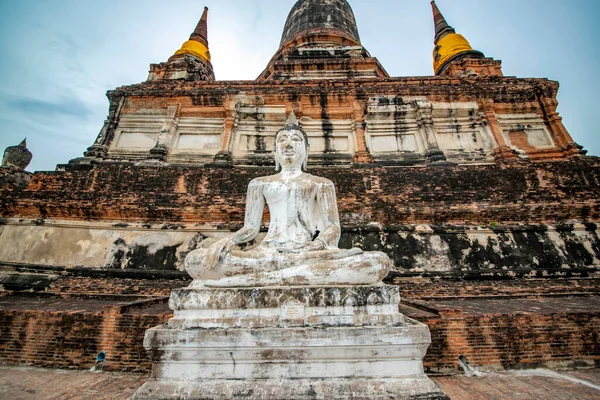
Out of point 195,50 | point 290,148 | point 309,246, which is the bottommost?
point 309,246

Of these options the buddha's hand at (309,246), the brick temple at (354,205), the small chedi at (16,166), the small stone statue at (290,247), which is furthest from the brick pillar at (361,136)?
the small chedi at (16,166)

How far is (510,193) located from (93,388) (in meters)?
9.68

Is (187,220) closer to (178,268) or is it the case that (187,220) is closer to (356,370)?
(178,268)

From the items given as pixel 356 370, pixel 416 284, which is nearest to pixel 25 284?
pixel 356 370

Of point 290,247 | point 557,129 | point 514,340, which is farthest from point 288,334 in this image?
point 557,129

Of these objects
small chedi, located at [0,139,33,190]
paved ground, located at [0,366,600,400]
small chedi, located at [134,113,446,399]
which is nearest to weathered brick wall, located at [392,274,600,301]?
paved ground, located at [0,366,600,400]

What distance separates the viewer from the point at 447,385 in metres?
3.57

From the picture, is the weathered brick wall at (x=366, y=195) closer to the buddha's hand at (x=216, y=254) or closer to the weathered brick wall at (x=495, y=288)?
the weathered brick wall at (x=495, y=288)

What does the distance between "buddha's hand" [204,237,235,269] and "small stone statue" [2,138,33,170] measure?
1180 cm

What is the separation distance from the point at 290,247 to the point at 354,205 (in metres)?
4.65

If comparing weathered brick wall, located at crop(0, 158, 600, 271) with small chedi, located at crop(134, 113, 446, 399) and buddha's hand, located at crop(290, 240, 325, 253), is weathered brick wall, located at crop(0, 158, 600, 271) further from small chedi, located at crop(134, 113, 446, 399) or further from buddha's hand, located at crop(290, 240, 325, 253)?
small chedi, located at crop(134, 113, 446, 399)

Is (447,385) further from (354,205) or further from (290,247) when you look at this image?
(354,205)

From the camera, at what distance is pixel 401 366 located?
248 centimetres

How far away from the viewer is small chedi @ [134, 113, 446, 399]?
239 centimetres
